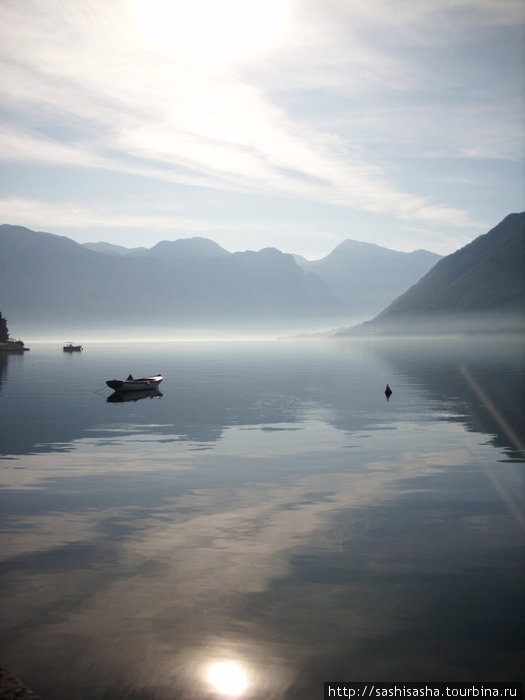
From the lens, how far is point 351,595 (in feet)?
66.2

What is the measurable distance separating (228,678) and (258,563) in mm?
7925

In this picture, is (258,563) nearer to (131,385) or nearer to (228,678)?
(228,678)

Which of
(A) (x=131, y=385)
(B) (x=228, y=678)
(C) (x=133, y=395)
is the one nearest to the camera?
(B) (x=228, y=678)

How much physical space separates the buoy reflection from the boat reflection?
82.8 metres

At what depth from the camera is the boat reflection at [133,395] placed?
98.7 meters

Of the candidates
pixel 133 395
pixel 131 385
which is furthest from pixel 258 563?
pixel 131 385

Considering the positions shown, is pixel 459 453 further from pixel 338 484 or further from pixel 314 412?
pixel 314 412

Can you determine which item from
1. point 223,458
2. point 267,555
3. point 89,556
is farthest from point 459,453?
point 89,556

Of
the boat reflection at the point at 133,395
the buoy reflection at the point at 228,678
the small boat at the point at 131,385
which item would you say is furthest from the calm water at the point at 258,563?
the small boat at the point at 131,385

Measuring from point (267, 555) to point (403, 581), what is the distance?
5.58 metres

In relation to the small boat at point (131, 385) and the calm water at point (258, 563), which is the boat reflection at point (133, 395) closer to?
the small boat at point (131, 385)

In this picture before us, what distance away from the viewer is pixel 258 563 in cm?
2334

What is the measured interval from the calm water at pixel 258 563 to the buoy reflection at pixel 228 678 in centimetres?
4

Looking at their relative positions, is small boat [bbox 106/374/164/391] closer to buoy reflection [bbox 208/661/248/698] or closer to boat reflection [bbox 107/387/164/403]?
boat reflection [bbox 107/387/164/403]
